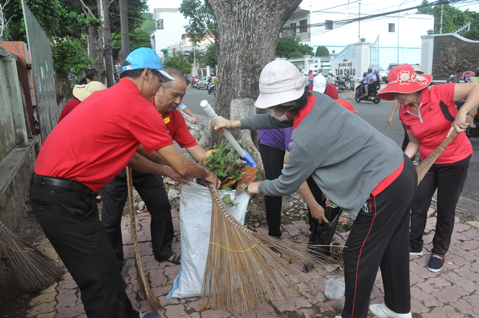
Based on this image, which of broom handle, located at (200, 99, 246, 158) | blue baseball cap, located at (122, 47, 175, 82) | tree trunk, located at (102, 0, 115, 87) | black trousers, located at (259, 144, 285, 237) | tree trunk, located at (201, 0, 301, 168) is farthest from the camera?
tree trunk, located at (102, 0, 115, 87)

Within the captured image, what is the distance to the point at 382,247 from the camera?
1.96 m

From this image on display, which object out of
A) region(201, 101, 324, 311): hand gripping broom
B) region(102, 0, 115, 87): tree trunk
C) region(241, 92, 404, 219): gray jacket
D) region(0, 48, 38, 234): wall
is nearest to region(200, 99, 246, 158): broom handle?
region(201, 101, 324, 311): hand gripping broom

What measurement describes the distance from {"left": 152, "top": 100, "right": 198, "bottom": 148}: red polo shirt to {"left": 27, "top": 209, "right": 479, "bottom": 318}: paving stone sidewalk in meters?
1.05

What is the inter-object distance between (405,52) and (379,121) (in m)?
30.0

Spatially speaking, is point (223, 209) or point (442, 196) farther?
point (442, 196)

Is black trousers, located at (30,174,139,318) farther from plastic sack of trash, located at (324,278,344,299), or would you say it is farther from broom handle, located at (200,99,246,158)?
plastic sack of trash, located at (324,278,344,299)

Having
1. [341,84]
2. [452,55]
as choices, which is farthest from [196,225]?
[341,84]

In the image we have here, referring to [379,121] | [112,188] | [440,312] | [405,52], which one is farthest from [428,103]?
[405,52]

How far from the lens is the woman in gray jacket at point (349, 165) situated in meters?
1.78

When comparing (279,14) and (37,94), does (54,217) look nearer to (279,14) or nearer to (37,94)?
(279,14)

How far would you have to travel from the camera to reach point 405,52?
3594 cm

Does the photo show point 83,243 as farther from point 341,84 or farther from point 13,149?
point 341,84

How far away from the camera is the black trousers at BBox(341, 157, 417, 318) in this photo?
72.8 inches

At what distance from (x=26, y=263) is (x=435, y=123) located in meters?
Result: 3.09
